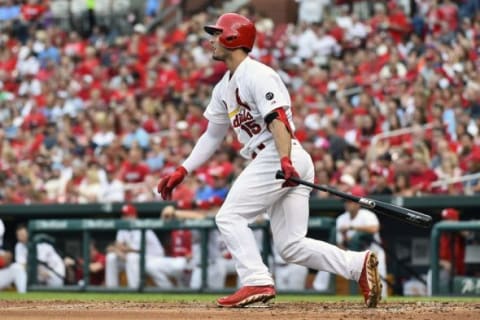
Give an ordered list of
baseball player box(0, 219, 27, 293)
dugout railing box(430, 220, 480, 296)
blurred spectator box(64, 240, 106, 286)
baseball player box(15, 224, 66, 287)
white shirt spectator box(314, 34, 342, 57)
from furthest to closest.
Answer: white shirt spectator box(314, 34, 342, 57), baseball player box(0, 219, 27, 293), baseball player box(15, 224, 66, 287), blurred spectator box(64, 240, 106, 286), dugout railing box(430, 220, 480, 296)

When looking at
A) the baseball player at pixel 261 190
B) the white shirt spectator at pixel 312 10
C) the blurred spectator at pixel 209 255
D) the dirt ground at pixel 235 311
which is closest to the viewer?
the dirt ground at pixel 235 311

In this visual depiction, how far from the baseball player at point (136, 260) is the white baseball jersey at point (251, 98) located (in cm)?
600

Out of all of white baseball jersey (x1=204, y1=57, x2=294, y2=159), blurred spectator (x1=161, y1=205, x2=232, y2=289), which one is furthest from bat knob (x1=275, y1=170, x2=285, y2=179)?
blurred spectator (x1=161, y1=205, x2=232, y2=289)

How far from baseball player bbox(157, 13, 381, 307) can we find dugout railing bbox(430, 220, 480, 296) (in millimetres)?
4551

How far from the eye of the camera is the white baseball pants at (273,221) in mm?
7844

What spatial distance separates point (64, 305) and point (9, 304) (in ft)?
1.71

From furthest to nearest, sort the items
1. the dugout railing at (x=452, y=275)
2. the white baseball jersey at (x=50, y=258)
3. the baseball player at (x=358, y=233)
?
the white baseball jersey at (x=50, y=258) < the baseball player at (x=358, y=233) < the dugout railing at (x=452, y=275)

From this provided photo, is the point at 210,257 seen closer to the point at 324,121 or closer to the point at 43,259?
the point at 43,259

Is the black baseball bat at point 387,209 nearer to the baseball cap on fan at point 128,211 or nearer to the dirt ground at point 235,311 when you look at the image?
the dirt ground at point 235,311

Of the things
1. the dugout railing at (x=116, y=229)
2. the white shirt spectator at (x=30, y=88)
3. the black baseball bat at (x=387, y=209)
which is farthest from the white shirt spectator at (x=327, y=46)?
the black baseball bat at (x=387, y=209)

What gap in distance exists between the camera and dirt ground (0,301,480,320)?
7125mm

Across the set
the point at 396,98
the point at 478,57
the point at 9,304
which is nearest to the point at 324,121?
the point at 396,98

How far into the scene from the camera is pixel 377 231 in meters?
13.3

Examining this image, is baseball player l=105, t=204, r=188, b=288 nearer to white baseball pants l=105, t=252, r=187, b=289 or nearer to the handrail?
white baseball pants l=105, t=252, r=187, b=289
